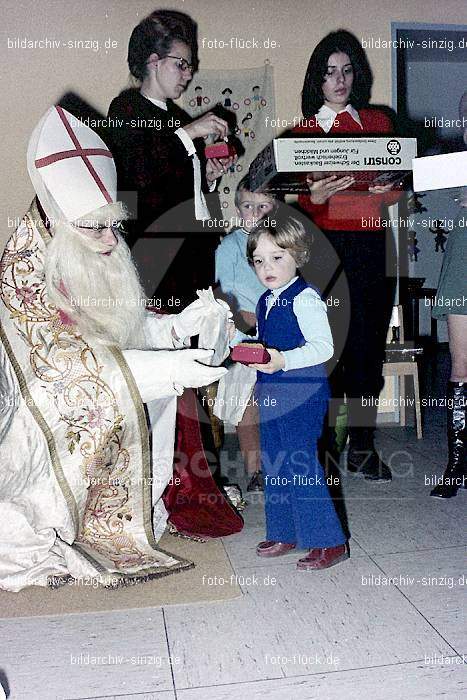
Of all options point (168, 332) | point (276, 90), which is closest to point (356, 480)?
point (168, 332)

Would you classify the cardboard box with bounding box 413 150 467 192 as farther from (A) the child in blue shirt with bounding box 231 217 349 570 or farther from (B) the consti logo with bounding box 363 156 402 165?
(B) the consti logo with bounding box 363 156 402 165

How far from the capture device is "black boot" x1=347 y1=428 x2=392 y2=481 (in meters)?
3.24

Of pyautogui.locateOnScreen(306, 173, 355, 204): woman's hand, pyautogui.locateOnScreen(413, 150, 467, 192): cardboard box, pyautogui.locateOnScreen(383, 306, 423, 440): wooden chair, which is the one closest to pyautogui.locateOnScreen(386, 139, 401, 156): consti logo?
pyautogui.locateOnScreen(306, 173, 355, 204): woman's hand

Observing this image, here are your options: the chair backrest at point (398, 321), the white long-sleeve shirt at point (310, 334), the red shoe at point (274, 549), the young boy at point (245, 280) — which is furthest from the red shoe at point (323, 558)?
the chair backrest at point (398, 321)

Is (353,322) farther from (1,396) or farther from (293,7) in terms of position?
(293,7)

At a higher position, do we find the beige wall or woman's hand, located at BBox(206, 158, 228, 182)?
the beige wall

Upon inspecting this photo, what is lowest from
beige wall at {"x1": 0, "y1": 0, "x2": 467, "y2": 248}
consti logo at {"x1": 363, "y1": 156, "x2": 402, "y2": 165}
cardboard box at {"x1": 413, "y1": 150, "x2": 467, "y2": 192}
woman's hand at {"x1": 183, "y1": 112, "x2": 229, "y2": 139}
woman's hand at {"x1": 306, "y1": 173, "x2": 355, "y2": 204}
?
cardboard box at {"x1": 413, "y1": 150, "x2": 467, "y2": 192}

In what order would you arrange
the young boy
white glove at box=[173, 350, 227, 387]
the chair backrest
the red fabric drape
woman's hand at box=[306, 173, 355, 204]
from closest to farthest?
white glove at box=[173, 350, 227, 387], the red fabric drape, woman's hand at box=[306, 173, 355, 204], the young boy, the chair backrest

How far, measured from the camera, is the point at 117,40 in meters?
4.07

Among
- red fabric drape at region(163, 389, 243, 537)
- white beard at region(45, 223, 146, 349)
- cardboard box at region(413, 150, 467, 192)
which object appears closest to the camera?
cardboard box at region(413, 150, 467, 192)

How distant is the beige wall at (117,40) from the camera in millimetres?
4031

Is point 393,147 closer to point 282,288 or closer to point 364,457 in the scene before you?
point 282,288

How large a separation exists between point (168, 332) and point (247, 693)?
1168 millimetres

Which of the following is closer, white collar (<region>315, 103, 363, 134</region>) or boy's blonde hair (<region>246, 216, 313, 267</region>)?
boy's blonde hair (<region>246, 216, 313, 267</region>)
